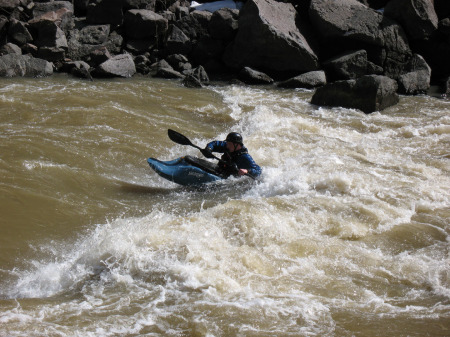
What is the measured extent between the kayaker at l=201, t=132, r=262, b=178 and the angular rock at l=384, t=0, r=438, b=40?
9298 millimetres

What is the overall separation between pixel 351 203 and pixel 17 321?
3.67 m

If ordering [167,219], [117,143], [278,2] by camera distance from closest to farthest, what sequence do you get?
[167,219], [117,143], [278,2]

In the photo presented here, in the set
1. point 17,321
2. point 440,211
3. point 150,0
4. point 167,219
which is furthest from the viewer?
point 150,0

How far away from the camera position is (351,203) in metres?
5.36

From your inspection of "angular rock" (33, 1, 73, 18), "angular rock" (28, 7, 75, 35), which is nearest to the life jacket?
"angular rock" (28, 7, 75, 35)

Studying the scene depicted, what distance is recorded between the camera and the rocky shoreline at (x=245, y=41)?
12.1 meters

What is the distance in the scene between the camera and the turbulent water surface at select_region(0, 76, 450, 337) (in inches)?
131

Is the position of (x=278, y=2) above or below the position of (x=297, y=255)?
above

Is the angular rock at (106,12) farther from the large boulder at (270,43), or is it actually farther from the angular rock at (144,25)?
the large boulder at (270,43)

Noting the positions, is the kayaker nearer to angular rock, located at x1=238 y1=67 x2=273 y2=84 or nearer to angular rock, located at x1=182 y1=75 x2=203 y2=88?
angular rock, located at x1=182 y1=75 x2=203 y2=88

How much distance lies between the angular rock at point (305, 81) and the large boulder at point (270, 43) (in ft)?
1.66

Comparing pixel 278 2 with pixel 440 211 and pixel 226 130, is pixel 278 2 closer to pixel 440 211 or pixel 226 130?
pixel 226 130

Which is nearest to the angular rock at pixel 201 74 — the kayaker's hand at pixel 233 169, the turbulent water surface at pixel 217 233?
the turbulent water surface at pixel 217 233

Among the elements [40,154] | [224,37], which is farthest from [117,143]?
[224,37]
